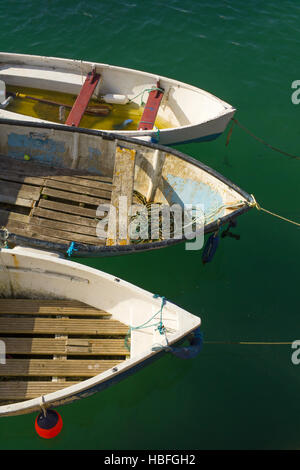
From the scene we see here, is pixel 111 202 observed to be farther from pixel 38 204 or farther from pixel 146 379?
pixel 146 379

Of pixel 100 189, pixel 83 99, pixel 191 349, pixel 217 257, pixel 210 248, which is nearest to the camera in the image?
pixel 191 349

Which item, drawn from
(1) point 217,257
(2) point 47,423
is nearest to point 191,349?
(2) point 47,423

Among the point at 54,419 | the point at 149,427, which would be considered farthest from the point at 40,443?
the point at 149,427

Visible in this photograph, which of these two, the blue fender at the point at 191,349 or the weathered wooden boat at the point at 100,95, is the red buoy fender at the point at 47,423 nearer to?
the blue fender at the point at 191,349

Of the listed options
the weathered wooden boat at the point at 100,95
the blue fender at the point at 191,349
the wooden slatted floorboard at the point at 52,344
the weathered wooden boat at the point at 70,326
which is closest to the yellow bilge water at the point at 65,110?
the weathered wooden boat at the point at 100,95

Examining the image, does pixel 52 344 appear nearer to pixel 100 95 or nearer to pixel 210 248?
pixel 210 248
